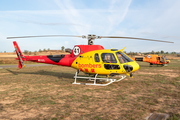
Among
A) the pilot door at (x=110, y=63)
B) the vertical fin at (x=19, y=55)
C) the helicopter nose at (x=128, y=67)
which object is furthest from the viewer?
the vertical fin at (x=19, y=55)

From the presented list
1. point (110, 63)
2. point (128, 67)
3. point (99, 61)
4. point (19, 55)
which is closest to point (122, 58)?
point (128, 67)

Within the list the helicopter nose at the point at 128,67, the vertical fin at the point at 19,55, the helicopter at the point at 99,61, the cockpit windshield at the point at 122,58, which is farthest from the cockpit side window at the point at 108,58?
the vertical fin at the point at 19,55

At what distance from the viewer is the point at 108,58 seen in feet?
32.2

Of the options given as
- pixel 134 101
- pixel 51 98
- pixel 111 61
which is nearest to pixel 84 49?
pixel 111 61

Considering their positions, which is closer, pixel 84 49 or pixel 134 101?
pixel 134 101

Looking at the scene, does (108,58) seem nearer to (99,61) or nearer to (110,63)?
(110,63)

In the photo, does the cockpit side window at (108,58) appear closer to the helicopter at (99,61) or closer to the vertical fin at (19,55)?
the helicopter at (99,61)

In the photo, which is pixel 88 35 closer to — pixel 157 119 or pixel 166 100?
pixel 166 100

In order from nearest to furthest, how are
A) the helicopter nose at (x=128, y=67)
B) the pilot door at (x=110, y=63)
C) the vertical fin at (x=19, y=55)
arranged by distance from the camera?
the helicopter nose at (x=128, y=67) < the pilot door at (x=110, y=63) < the vertical fin at (x=19, y=55)

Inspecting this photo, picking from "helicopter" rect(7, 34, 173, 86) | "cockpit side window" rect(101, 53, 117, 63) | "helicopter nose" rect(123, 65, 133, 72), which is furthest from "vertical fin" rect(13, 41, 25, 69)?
"helicopter nose" rect(123, 65, 133, 72)

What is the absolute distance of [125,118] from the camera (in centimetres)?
458

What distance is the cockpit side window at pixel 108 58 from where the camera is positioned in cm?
966

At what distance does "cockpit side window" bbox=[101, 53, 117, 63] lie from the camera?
9.66 metres

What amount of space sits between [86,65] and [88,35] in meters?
2.46
